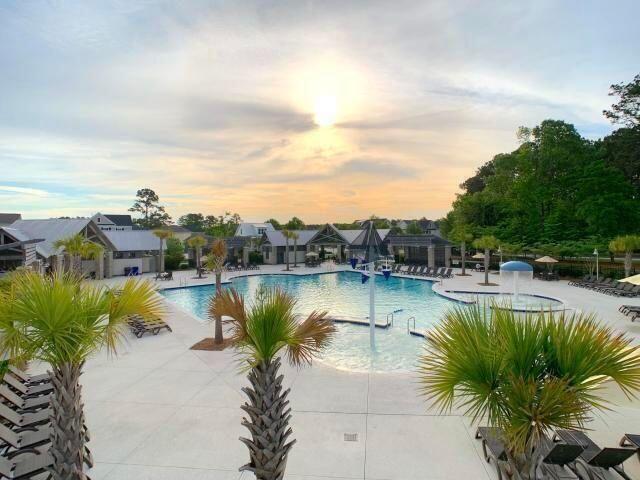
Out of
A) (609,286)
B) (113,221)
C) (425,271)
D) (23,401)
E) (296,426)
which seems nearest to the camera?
(296,426)

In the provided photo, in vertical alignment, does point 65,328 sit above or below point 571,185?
below

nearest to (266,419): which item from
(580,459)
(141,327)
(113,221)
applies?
(580,459)

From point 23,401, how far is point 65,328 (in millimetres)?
5140

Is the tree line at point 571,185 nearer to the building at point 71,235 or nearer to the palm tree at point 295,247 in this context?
the palm tree at point 295,247

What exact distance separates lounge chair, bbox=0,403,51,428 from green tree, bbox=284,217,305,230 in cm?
6357

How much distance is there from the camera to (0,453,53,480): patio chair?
531 cm

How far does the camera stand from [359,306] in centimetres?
2194

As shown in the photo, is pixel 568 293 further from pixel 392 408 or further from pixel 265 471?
pixel 265 471

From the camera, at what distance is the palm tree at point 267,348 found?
15.1 ft

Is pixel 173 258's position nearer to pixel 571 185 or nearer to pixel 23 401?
pixel 23 401

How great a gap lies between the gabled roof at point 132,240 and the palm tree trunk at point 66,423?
31.0 meters

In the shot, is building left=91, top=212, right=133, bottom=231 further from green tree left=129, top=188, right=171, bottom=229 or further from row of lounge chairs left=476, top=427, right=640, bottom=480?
row of lounge chairs left=476, top=427, right=640, bottom=480

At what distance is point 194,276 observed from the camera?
3388cm

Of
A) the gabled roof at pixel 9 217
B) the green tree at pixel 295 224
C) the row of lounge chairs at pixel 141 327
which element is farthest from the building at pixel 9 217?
the row of lounge chairs at pixel 141 327
